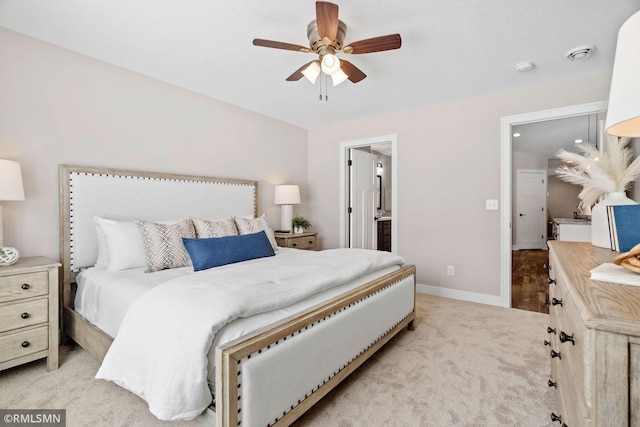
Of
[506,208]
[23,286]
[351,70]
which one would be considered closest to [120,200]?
[23,286]

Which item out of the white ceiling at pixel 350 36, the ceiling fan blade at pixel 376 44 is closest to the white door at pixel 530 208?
the white ceiling at pixel 350 36

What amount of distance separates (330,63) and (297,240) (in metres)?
2.48

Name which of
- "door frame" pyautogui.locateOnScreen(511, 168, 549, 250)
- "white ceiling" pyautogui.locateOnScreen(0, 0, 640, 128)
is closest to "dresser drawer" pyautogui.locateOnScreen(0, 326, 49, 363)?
"white ceiling" pyautogui.locateOnScreen(0, 0, 640, 128)

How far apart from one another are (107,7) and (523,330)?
4.02m

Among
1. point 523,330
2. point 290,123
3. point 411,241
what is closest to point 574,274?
point 523,330

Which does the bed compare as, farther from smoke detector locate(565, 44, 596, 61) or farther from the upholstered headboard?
smoke detector locate(565, 44, 596, 61)

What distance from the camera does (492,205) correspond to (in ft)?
11.2

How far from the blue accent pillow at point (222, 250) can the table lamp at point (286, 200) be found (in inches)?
57.6

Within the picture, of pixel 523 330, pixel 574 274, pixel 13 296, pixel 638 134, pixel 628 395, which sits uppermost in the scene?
pixel 638 134

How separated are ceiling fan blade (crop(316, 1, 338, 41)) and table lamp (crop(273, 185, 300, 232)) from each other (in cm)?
244

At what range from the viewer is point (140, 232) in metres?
2.44

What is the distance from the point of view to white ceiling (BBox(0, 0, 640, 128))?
194 centimetres

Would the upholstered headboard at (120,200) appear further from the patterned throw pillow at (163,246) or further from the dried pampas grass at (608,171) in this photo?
the dried pampas grass at (608,171)

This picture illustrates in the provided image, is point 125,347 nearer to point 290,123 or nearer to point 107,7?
point 107,7
